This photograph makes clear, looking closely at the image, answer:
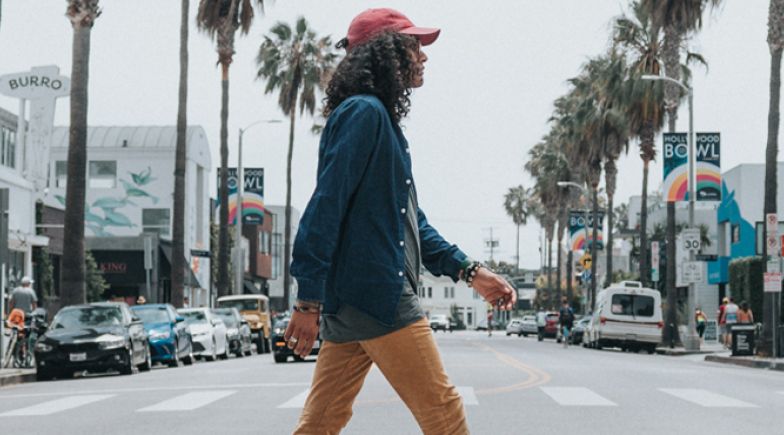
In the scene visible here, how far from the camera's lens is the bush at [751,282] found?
49000 mm

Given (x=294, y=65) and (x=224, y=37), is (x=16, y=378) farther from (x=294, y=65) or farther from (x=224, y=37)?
(x=294, y=65)

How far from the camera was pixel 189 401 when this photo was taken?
14422 millimetres

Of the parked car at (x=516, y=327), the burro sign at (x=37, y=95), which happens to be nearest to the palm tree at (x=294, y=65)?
the burro sign at (x=37, y=95)

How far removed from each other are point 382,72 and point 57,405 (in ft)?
34.3

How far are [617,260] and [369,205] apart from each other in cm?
11923

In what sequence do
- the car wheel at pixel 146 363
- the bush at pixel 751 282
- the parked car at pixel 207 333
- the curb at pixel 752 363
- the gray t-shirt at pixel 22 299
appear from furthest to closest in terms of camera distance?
the bush at pixel 751 282 → the parked car at pixel 207 333 → the curb at pixel 752 363 → the gray t-shirt at pixel 22 299 → the car wheel at pixel 146 363

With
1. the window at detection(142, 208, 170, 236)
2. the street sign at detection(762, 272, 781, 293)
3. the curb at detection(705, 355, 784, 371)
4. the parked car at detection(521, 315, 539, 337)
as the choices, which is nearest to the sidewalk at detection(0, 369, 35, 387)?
the curb at detection(705, 355, 784, 371)

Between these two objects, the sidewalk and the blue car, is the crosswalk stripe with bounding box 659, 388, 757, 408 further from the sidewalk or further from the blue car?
the blue car

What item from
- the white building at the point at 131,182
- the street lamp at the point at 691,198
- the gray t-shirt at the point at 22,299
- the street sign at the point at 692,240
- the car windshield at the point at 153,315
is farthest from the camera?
the white building at the point at 131,182

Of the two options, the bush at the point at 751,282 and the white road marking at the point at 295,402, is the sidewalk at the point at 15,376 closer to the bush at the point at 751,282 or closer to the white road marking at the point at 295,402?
the white road marking at the point at 295,402

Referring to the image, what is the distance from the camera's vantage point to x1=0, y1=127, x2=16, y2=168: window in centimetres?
3822

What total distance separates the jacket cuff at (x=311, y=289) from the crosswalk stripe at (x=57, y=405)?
936cm

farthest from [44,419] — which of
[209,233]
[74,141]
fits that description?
[209,233]

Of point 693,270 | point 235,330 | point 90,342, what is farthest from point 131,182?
point 90,342
